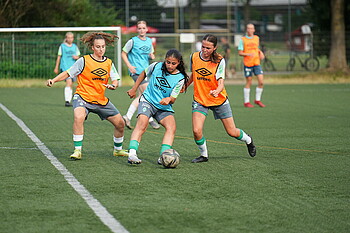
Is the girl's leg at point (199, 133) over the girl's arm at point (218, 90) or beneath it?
beneath

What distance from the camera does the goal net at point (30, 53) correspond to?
86.7ft

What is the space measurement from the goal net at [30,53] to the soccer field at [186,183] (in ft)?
43.7

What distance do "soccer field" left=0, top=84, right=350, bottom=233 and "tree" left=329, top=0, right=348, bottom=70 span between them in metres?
18.4

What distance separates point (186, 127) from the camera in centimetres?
1291

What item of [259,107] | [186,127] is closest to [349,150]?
[186,127]

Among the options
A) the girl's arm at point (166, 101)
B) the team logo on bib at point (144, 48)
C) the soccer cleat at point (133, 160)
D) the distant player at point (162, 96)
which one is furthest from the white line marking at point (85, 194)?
the team logo on bib at point (144, 48)

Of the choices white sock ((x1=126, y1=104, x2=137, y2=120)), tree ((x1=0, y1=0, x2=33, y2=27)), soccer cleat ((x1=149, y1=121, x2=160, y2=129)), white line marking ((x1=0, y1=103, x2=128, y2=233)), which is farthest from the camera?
tree ((x1=0, y1=0, x2=33, y2=27))

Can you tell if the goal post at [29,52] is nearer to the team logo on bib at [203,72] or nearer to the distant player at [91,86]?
the distant player at [91,86]

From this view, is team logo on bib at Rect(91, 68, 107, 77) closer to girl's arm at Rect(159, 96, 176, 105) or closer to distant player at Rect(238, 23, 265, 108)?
girl's arm at Rect(159, 96, 176, 105)

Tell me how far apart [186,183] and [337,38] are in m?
25.3

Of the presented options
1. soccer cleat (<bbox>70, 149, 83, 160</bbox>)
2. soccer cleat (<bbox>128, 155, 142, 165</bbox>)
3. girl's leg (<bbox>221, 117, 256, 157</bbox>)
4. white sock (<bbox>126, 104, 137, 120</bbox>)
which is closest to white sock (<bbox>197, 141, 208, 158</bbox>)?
girl's leg (<bbox>221, 117, 256, 157</bbox>)

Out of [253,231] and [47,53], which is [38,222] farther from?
[47,53]

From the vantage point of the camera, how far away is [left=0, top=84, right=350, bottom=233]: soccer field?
571cm

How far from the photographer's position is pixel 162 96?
28.4 feet
